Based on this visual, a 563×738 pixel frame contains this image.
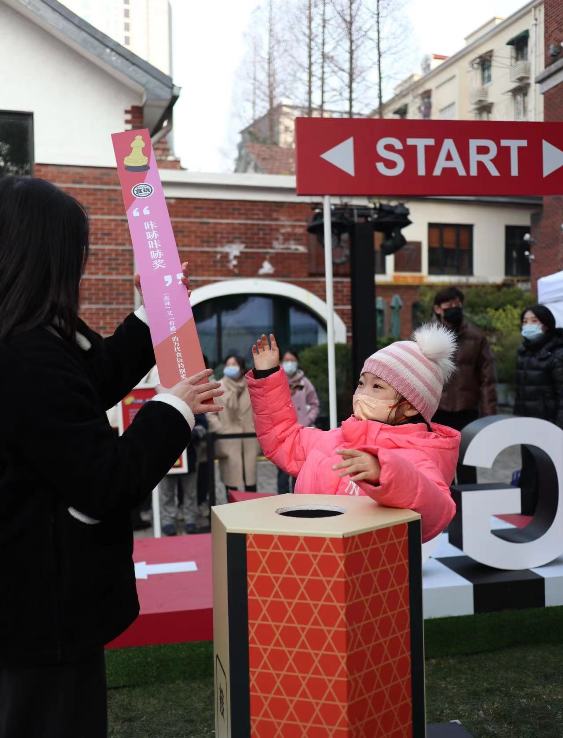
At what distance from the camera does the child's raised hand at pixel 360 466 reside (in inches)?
63.7

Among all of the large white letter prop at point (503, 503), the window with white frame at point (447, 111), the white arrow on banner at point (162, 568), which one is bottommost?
the white arrow on banner at point (162, 568)

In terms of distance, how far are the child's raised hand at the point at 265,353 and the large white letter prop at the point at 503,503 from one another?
179 cm

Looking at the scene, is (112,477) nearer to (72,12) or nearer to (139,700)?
(139,700)

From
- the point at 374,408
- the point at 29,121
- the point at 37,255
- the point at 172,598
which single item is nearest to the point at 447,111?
the point at 29,121

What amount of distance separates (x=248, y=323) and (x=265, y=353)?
11.6 m

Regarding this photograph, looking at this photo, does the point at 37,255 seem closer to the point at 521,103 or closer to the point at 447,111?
the point at 521,103

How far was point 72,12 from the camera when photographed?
9.41 metres

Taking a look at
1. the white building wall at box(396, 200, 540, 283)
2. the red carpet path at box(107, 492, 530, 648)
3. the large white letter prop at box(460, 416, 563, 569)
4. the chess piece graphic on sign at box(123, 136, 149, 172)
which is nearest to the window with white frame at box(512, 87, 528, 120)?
the white building wall at box(396, 200, 540, 283)

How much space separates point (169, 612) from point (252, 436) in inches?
128

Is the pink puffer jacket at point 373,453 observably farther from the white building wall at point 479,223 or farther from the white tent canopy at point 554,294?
the white building wall at point 479,223

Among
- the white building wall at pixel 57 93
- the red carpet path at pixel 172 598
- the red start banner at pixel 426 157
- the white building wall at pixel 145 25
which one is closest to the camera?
the red carpet path at pixel 172 598

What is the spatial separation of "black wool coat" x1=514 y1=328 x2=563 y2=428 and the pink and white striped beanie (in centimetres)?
374

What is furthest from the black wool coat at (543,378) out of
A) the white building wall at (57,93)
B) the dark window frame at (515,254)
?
the dark window frame at (515,254)

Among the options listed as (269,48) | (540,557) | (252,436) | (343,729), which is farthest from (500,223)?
(343,729)
